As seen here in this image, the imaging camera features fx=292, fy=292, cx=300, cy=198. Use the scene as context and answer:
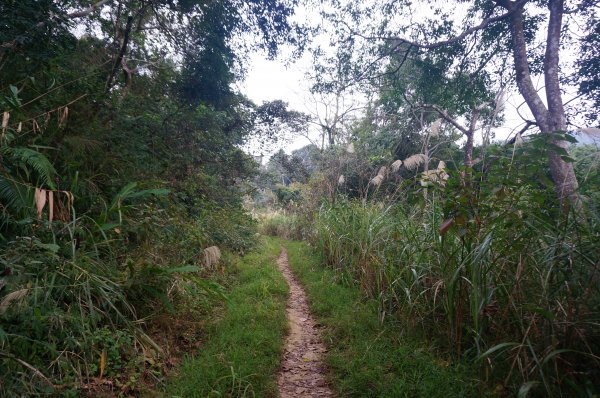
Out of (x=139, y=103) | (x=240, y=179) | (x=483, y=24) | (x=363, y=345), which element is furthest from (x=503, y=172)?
(x=240, y=179)

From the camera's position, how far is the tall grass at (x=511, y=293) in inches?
81.0

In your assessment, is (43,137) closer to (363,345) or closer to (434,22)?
(363,345)

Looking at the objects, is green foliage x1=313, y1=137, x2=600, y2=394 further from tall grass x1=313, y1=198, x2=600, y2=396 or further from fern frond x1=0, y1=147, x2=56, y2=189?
fern frond x1=0, y1=147, x2=56, y2=189

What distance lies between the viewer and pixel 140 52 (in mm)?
8164

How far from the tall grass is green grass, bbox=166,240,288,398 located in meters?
1.50

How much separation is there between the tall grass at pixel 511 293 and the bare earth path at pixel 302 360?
101cm

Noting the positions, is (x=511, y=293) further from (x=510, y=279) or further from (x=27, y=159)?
(x=27, y=159)

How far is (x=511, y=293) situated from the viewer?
2412 millimetres

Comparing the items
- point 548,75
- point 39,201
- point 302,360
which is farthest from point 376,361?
point 548,75

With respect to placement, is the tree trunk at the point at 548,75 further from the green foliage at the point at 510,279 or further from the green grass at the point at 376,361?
the green grass at the point at 376,361

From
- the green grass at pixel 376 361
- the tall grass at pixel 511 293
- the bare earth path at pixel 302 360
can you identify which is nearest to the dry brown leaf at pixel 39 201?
the bare earth path at pixel 302 360

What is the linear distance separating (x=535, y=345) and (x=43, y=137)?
5.52 metres

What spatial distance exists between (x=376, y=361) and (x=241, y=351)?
4.74 feet

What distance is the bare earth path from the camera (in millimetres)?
2883
